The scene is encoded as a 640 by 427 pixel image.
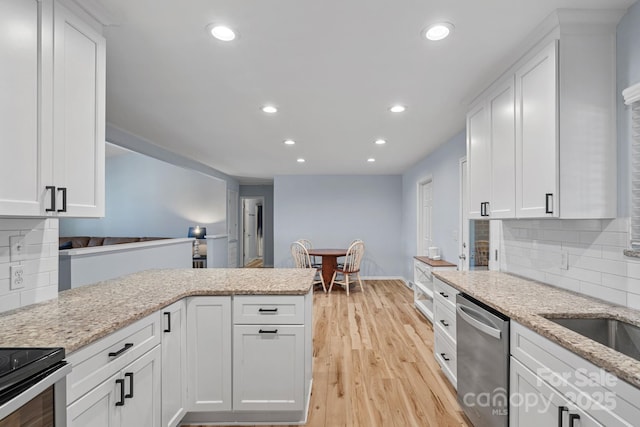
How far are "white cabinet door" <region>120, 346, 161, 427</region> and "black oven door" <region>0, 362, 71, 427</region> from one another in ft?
1.25

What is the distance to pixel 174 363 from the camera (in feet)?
6.07

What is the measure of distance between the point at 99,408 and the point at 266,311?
915 millimetres

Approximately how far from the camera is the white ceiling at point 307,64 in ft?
5.12

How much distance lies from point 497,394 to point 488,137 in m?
1.68

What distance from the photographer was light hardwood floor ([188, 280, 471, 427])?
2.15 metres

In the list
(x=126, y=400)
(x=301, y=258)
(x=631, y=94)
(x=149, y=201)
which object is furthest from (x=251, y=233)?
(x=631, y=94)

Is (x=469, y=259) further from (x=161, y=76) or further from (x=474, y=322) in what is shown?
(x=161, y=76)

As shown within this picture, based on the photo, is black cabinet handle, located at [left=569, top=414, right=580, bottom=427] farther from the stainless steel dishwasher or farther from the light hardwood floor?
the light hardwood floor

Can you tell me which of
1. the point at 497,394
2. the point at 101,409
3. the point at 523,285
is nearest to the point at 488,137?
the point at 523,285

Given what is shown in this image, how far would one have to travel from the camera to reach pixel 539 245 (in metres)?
2.23

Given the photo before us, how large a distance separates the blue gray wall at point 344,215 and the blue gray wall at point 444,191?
0.94 m

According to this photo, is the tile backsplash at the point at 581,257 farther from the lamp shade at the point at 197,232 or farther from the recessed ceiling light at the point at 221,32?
the lamp shade at the point at 197,232

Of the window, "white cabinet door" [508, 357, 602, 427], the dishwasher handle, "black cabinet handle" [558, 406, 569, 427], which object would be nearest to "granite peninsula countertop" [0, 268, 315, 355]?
the dishwasher handle

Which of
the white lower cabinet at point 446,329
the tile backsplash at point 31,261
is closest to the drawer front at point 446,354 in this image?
the white lower cabinet at point 446,329
